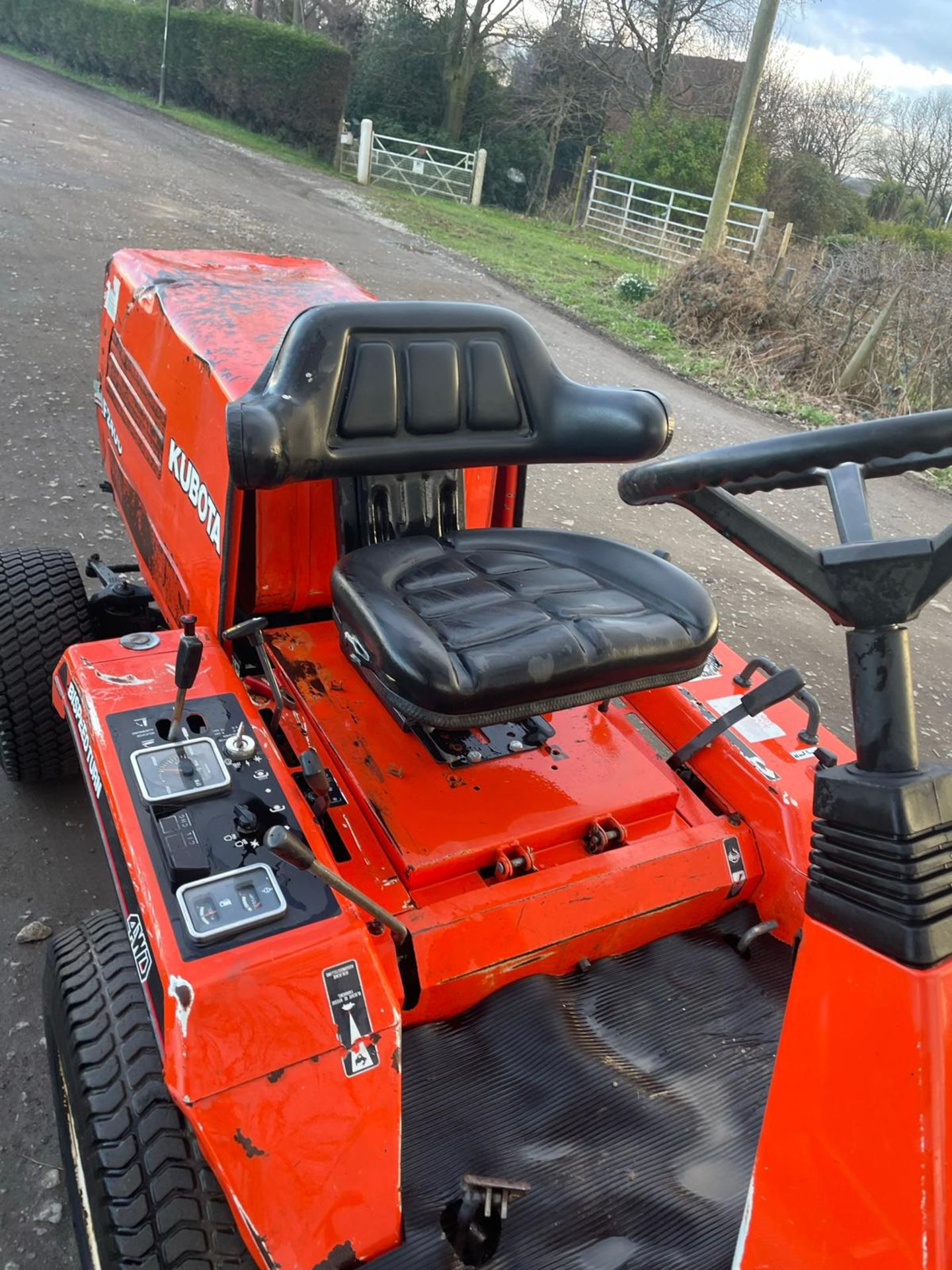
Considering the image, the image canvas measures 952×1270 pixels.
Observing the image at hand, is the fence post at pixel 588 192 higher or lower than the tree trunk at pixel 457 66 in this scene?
lower

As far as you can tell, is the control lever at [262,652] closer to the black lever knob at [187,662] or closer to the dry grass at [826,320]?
the black lever knob at [187,662]

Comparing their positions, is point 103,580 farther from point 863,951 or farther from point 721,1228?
point 863,951

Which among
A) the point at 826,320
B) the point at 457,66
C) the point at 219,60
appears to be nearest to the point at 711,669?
the point at 826,320

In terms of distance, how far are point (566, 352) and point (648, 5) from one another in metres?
15.1

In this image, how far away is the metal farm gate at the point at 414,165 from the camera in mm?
15812

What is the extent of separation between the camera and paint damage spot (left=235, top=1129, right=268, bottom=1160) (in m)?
1.26

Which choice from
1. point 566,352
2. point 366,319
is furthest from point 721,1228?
point 566,352

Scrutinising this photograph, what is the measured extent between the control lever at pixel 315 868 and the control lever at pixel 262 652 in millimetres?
416

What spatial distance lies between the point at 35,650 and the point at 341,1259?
1.57m

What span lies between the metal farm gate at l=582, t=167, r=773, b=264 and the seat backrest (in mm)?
12313

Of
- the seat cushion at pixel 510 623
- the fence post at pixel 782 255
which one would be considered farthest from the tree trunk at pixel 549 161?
the seat cushion at pixel 510 623

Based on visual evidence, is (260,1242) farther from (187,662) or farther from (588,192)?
(588,192)

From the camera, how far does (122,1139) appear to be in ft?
4.40

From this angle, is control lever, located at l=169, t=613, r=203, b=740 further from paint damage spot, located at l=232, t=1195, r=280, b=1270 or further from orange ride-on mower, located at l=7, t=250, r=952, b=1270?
paint damage spot, located at l=232, t=1195, r=280, b=1270
